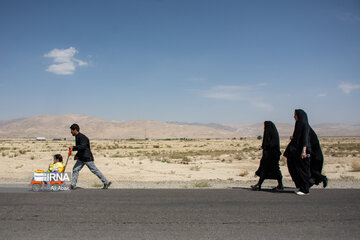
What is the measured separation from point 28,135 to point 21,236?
598 feet

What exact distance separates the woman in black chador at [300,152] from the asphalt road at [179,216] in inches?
26.7

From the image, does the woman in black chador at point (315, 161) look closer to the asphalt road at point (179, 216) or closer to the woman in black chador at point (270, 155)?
the asphalt road at point (179, 216)

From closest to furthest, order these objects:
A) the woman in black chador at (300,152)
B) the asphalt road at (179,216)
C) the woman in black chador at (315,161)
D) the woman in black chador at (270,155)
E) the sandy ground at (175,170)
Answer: the asphalt road at (179,216), the woman in black chador at (300,152), the woman in black chador at (315,161), the woman in black chador at (270,155), the sandy ground at (175,170)

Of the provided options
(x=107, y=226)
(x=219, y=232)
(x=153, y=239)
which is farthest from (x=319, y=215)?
(x=107, y=226)

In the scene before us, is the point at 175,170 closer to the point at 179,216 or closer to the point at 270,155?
the point at 270,155

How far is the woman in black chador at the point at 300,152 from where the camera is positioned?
898 cm

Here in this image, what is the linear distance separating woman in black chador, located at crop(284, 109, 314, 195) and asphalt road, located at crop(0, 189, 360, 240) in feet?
2.22

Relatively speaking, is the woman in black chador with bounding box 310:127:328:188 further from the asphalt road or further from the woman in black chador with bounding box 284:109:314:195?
the asphalt road

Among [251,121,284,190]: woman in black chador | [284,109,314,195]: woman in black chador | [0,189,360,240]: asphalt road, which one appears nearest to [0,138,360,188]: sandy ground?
[251,121,284,190]: woman in black chador

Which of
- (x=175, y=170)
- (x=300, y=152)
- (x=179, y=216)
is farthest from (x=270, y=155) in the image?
(x=175, y=170)

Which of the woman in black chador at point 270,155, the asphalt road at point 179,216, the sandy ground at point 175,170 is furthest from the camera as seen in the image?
the sandy ground at point 175,170

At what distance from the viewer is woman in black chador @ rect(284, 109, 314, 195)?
8977 millimetres

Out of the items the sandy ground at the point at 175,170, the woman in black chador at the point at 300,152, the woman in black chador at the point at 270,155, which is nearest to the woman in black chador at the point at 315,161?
the woman in black chador at the point at 300,152

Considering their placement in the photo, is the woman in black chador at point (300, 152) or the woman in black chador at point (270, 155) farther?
the woman in black chador at point (270, 155)
